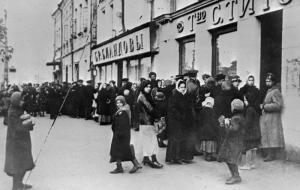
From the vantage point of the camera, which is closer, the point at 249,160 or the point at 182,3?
the point at 249,160

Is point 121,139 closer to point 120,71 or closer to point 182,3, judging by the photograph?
point 182,3

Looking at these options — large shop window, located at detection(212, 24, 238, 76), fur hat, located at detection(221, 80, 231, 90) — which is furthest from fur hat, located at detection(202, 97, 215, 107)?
large shop window, located at detection(212, 24, 238, 76)

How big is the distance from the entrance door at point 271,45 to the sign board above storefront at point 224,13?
0.70ft

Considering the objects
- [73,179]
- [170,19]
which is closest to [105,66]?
[170,19]

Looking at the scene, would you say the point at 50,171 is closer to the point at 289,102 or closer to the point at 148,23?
the point at 289,102

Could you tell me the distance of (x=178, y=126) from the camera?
326 inches

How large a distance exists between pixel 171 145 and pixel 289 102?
2.39 metres

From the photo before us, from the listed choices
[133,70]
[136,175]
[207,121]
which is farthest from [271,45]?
[133,70]

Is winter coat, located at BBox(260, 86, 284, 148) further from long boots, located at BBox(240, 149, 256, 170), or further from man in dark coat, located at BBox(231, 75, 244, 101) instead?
long boots, located at BBox(240, 149, 256, 170)

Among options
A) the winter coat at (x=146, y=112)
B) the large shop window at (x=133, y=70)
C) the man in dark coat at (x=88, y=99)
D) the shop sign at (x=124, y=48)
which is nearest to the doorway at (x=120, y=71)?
the shop sign at (x=124, y=48)

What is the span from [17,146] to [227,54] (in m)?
6.65

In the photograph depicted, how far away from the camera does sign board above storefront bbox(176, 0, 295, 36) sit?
929 cm

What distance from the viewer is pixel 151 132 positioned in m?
7.95

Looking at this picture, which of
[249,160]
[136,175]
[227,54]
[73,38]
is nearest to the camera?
[136,175]
